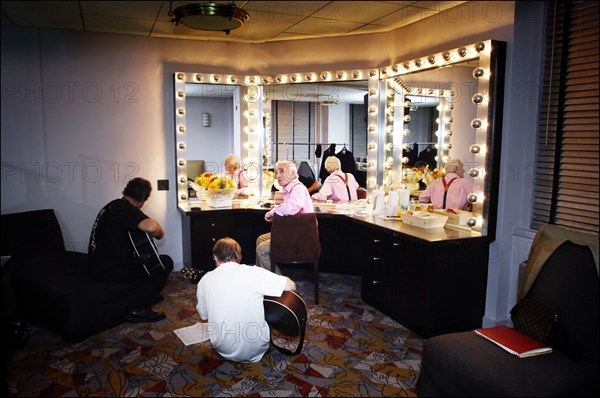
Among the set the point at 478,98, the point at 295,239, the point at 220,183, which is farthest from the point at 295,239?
the point at 478,98

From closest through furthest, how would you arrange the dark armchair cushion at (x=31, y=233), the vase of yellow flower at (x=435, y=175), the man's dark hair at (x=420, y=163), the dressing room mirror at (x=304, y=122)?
1. the dark armchair cushion at (x=31, y=233)
2. the vase of yellow flower at (x=435, y=175)
3. the man's dark hair at (x=420, y=163)
4. the dressing room mirror at (x=304, y=122)

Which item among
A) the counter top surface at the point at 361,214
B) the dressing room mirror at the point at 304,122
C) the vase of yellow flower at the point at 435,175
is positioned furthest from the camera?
the dressing room mirror at the point at 304,122

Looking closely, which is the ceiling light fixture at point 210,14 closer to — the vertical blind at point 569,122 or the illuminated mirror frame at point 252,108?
the illuminated mirror frame at point 252,108

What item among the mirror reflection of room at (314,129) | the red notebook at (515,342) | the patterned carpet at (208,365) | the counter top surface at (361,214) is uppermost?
the mirror reflection of room at (314,129)

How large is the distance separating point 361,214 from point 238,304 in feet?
5.67

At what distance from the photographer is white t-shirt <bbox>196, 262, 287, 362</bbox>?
9.25 ft

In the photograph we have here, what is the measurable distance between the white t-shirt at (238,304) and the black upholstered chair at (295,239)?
3.44 ft

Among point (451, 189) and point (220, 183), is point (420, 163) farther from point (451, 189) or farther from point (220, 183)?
point (220, 183)

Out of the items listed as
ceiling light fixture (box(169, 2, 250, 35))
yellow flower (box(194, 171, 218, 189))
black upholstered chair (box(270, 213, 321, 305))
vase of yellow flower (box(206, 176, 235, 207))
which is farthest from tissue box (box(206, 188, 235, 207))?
ceiling light fixture (box(169, 2, 250, 35))

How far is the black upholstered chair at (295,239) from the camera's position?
154 inches

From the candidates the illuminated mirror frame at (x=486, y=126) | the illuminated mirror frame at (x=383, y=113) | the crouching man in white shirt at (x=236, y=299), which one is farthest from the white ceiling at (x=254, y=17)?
the crouching man in white shirt at (x=236, y=299)

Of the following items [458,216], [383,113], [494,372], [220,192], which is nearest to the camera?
[494,372]

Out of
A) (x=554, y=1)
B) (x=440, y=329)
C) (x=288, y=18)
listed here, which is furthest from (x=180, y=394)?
(x=554, y=1)

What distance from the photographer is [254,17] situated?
3922 millimetres
